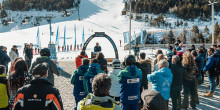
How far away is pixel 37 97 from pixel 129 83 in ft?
7.30

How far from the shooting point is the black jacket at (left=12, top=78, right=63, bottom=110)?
2.62m

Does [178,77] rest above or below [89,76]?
below

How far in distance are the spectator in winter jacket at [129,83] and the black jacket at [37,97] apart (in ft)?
6.39

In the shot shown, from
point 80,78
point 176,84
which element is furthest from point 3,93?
point 176,84

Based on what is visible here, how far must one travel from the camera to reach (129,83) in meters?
4.37

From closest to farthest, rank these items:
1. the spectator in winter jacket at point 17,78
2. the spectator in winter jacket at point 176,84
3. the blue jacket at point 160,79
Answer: the spectator in winter jacket at point 17,78
the blue jacket at point 160,79
the spectator in winter jacket at point 176,84

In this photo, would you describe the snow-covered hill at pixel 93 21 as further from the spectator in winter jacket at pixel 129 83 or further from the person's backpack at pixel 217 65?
the spectator in winter jacket at pixel 129 83

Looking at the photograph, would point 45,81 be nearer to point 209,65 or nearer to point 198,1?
point 209,65

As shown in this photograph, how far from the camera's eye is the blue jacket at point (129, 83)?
171 inches

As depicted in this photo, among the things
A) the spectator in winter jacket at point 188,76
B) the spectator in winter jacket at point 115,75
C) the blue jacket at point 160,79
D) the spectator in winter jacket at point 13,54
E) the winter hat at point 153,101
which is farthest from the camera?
the spectator in winter jacket at point 13,54

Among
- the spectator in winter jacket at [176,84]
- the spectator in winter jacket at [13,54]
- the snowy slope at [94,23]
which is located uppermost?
the snowy slope at [94,23]

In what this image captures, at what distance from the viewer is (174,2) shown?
118 meters

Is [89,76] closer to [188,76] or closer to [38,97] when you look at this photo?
[38,97]

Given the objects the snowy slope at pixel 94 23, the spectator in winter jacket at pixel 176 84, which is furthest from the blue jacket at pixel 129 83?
the snowy slope at pixel 94 23
